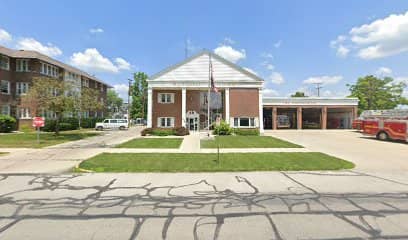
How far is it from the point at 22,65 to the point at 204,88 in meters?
26.0

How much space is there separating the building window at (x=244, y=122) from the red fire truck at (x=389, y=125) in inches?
490

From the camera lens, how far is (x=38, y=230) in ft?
14.4

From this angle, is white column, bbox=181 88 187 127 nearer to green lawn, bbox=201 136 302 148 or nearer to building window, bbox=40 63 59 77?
green lawn, bbox=201 136 302 148

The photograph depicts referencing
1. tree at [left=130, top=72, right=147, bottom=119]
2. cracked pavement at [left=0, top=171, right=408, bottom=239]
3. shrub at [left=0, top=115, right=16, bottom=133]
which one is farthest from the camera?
tree at [left=130, top=72, right=147, bottom=119]

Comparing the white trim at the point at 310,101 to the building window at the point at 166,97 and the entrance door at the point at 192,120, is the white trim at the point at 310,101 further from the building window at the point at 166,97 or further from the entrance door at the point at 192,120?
the building window at the point at 166,97

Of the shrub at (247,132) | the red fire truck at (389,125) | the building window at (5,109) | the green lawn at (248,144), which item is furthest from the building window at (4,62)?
the red fire truck at (389,125)

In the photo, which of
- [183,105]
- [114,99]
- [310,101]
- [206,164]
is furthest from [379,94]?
[114,99]

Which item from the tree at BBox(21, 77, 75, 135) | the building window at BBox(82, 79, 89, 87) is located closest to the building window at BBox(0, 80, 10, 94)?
the tree at BBox(21, 77, 75, 135)

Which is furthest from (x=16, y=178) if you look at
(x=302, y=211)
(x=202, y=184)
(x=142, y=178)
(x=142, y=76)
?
(x=142, y=76)

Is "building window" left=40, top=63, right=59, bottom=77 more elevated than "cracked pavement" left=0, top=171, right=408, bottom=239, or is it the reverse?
"building window" left=40, top=63, right=59, bottom=77

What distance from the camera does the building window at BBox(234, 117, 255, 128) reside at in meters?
31.5

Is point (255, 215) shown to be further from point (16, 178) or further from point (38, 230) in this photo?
point (16, 178)

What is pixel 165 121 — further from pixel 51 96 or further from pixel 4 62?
pixel 4 62

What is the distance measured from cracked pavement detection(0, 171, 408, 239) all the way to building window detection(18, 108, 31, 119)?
1236 inches
